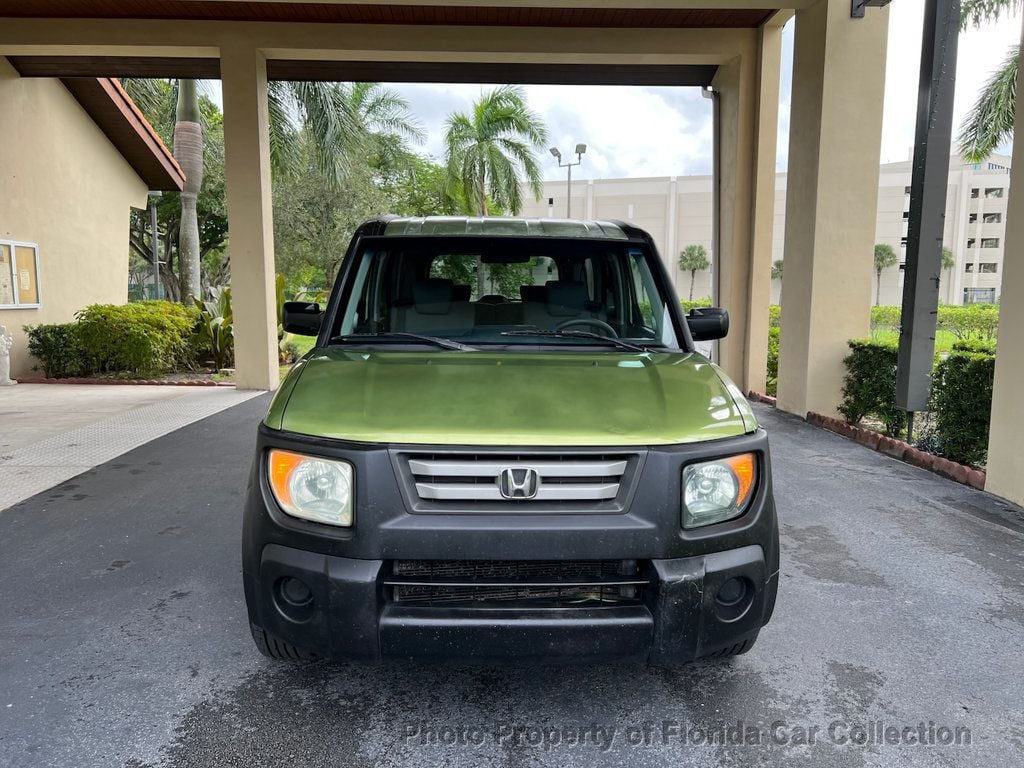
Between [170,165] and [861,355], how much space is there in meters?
15.0

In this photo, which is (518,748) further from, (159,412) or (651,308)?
(159,412)

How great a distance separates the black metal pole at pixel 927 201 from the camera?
685cm

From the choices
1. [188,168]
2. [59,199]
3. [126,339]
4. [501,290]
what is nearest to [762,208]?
[501,290]

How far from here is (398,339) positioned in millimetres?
3199

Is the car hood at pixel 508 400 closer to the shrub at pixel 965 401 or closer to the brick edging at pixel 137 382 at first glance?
the shrub at pixel 965 401

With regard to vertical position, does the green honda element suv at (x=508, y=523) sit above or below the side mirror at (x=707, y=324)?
below

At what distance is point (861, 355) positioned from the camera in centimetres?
834

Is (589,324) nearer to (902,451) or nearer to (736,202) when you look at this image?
(902,451)

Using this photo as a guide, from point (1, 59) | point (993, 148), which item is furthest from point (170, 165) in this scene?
point (993, 148)

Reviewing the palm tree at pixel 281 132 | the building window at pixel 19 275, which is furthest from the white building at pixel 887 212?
the building window at pixel 19 275

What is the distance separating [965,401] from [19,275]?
13760 mm

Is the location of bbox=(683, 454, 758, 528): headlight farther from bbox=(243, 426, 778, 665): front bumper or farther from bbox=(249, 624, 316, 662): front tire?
bbox=(249, 624, 316, 662): front tire

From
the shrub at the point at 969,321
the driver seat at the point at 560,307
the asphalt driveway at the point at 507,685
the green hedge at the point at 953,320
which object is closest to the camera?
the asphalt driveway at the point at 507,685

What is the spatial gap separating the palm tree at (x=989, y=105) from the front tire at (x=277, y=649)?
59.3 feet
